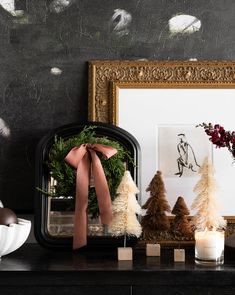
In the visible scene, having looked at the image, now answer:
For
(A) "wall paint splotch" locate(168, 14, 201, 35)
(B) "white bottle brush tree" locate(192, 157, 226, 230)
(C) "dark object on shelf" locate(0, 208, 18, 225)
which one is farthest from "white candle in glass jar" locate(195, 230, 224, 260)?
(A) "wall paint splotch" locate(168, 14, 201, 35)

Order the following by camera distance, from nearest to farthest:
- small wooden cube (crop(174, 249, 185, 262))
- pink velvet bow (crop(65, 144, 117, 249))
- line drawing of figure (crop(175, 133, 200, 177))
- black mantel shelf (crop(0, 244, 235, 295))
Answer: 1. black mantel shelf (crop(0, 244, 235, 295))
2. small wooden cube (crop(174, 249, 185, 262))
3. pink velvet bow (crop(65, 144, 117, 249))
4. line drawing of figure (crop(175, 133, 200, 177))

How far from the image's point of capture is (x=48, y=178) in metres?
1.31

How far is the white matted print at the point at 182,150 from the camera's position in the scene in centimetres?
137

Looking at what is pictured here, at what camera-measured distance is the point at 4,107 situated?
1411 mm

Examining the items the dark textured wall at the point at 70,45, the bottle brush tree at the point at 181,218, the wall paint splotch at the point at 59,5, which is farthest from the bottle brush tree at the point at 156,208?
the wall paint splotch at the point at 59,5

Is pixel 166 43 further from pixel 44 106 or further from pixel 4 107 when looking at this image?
pixel 4 107

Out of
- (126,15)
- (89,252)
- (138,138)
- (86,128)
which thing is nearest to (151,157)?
(138,138)

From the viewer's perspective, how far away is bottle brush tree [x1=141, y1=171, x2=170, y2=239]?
4.19ft

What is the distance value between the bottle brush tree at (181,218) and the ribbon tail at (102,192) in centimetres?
19

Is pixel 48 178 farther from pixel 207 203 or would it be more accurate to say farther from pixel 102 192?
pixel 207 203

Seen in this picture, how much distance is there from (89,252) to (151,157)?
31cm

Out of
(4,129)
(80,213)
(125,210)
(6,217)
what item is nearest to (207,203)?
(125,210)

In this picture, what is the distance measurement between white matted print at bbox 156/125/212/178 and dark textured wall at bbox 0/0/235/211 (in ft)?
0.72

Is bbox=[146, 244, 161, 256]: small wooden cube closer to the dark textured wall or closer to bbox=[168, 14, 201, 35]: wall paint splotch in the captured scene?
the dark textured wall
